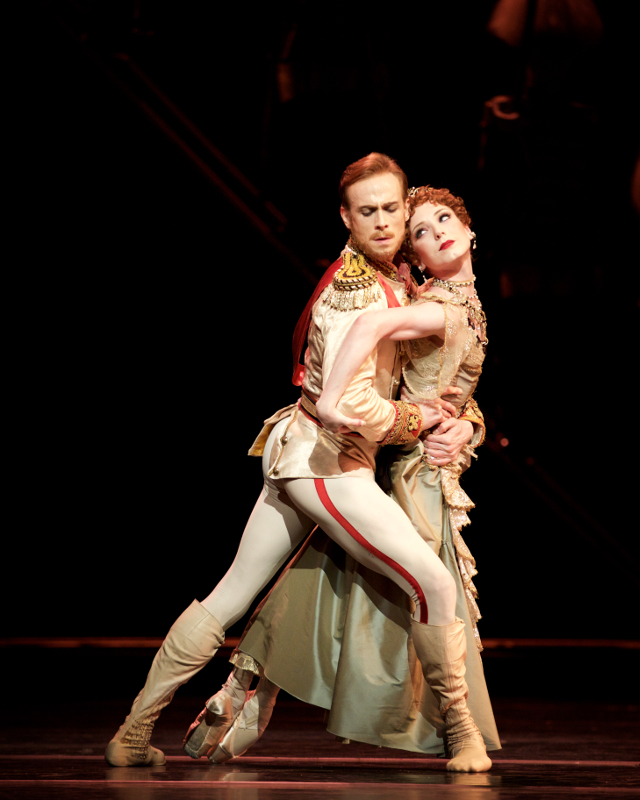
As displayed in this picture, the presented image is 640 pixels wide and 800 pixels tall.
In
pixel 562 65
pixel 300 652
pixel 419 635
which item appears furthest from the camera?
pixel 562 65

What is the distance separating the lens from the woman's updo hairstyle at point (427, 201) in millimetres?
2498

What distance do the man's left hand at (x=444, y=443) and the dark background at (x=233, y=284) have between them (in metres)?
2.06

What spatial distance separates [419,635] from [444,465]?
427 mm

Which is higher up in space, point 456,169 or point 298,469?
point 456,169

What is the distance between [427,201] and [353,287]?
0.32 m

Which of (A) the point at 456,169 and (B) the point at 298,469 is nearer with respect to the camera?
Result: (B) the point at 298,469

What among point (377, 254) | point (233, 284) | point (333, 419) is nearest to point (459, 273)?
point (377, 254)

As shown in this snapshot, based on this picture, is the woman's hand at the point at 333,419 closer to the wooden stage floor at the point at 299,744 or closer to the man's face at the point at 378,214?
the man's face at the point at 378,214

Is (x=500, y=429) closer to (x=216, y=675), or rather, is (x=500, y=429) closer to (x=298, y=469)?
(x=216, y=675)

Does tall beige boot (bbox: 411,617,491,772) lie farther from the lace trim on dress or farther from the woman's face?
the woman's face

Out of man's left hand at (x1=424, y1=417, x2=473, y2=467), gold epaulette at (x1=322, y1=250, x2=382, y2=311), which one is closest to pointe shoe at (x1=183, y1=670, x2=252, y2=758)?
man's left hand at (x1=424, y1=417, x2=473, y2=467)

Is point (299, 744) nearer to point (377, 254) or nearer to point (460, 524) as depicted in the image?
point (460, 524)

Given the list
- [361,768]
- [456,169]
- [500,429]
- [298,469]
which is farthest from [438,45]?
[361,768]

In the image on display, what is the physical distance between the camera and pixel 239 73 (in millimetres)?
4887
